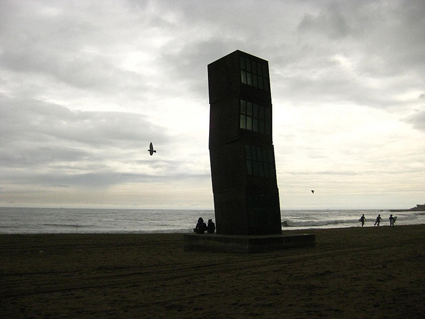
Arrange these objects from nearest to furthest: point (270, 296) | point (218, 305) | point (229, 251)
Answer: point (218, 305) < point (270, 296) < point (229, 251)

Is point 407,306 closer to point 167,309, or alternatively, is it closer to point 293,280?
point 293,280

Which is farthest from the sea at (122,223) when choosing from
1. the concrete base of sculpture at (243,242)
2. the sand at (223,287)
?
the sand at (223,287)

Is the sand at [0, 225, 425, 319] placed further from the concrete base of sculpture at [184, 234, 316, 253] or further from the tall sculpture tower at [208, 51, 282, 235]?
the tall sculpture tower at [208, 51, 282, 235]

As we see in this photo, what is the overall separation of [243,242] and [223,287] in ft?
20.0

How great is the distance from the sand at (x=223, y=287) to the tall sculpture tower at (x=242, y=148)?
11.1 feet

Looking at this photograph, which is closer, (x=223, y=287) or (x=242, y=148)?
(x=223, y=287)

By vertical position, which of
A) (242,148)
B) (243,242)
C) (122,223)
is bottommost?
(122,223)

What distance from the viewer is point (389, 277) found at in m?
8.41

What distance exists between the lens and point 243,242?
1385 cm

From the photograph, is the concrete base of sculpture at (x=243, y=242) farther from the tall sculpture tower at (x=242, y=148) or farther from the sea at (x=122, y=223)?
the sea at (x=122, y=223)

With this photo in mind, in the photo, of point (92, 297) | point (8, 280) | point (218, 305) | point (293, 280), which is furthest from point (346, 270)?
point (8, 280)

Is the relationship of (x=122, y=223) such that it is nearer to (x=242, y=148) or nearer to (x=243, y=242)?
(x=242, y=148)

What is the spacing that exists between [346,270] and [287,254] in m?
3.89

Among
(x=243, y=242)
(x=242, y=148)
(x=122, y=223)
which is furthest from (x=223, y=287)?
(x=122, y=223)
